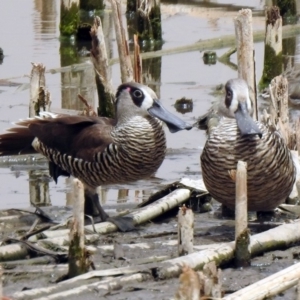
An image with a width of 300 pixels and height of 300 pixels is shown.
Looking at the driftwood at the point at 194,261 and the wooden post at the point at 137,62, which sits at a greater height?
the wooden post at the point at 137,62

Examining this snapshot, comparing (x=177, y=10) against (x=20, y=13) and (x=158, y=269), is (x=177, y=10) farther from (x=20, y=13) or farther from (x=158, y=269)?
(x=158, y=269)

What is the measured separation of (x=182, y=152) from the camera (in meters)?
8.45

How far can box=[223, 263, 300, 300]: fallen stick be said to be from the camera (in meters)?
3.96

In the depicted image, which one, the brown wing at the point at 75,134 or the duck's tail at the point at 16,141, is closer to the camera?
the brown wing at the point at 75,134

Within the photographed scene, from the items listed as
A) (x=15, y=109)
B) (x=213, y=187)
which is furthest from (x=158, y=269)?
(x=15, y=109)

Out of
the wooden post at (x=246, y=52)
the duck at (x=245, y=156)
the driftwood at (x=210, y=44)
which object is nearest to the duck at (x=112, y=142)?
the duck at (x=245, y=156)

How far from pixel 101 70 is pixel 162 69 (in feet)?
13.0

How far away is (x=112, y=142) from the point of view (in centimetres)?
621

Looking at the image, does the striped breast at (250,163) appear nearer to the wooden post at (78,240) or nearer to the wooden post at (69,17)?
the wooden post at (78,240)

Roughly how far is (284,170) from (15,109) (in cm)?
460

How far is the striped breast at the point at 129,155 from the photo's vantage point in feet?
20.2

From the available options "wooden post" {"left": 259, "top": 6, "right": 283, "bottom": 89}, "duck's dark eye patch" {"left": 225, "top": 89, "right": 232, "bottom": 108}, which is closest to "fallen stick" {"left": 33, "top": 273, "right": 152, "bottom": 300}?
"duck's dark eye patch" {"left": 225, "top": 89, "right": 232, "bottom": 108}

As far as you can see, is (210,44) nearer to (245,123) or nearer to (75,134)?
(75,134)

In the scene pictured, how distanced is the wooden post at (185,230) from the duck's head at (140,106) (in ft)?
4.53
